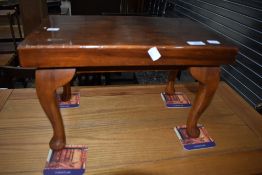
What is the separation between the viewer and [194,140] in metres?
0.89

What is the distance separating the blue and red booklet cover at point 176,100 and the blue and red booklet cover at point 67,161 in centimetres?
48

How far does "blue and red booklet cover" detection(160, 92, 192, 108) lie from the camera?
1.11 metres

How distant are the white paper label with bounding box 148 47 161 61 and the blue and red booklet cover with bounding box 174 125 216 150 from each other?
0.40 metres

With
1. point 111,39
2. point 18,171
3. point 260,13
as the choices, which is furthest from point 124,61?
point 260,13

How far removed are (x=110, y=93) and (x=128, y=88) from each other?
0.11m

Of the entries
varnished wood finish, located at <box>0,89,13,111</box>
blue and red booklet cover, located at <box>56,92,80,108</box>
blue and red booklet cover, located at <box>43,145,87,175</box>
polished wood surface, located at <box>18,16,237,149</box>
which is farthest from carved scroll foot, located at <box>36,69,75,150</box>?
varnished wood finish, located at <box>0,89,13,111</box>

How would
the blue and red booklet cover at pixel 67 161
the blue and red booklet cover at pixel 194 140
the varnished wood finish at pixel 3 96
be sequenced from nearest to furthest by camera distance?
the blue and red booklet cover at pixel 67 161 < the blue and red booklet cover at pixel 194 140 < the varnished wood finish at pixel 3 96

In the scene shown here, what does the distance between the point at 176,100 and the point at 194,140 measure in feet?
0.96

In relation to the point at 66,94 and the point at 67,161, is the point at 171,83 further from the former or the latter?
the point at 67,161

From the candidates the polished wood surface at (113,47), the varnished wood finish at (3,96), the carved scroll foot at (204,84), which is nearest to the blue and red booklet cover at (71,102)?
the varnished wood finish at (3,96)

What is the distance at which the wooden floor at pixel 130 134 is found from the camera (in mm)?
774

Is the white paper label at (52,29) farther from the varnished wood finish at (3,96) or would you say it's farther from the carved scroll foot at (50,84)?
the varnished wood finish at (3,96)

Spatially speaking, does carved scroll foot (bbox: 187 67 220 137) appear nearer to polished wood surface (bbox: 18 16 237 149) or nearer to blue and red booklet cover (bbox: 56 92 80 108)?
polished wood surface (bbox: 18 16 237 149)

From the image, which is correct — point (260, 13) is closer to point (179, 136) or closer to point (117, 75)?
point (179, 136)
